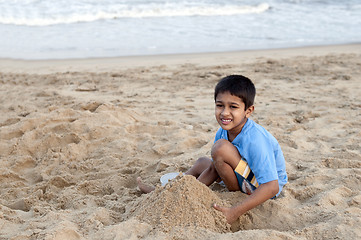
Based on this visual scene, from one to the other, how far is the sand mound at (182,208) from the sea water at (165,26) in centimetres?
614

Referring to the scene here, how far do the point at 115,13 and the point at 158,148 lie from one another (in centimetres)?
1042

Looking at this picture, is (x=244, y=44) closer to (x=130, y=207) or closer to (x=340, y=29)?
(x=340, y=29)

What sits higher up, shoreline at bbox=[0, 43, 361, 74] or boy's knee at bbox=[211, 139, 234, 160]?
shoreline at bbox=[0, 43, 361, 74]

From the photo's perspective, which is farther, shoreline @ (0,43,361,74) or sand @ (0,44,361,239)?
shoreline @ (0,43,361,74)

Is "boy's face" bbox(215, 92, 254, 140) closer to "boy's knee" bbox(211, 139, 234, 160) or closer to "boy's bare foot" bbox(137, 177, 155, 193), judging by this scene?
"boy's knee" bbox(211, 139, 234, 160)

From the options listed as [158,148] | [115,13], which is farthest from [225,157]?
[115,13]

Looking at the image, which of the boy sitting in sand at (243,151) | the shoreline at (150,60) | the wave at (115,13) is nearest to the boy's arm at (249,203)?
the boy sitting in sand at (243,151)

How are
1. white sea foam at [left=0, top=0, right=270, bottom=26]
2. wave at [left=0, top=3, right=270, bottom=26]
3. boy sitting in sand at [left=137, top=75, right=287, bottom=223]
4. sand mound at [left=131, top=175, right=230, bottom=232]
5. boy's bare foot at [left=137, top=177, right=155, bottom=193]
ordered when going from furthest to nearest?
white sea foam at [left=0, top=0, right=270, bottom=26], wave at [left=0, top=3, right=270, bottom=26], boy's bare foot at [left=137, top=177, right=155, bottom=193], boy sitting in sand at [left=137, top=75, right=287, bottom=223], sand mound at [left=131, top=175, right=230, bottom=232]

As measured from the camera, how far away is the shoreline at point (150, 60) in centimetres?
675

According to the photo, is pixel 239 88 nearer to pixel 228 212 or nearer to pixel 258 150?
pixel 258 150

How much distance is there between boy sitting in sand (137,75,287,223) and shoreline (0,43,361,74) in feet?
15.4

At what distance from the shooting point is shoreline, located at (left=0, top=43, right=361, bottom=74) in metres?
6.75

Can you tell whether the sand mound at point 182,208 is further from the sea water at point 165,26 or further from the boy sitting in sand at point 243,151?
the sea water at point 165,26

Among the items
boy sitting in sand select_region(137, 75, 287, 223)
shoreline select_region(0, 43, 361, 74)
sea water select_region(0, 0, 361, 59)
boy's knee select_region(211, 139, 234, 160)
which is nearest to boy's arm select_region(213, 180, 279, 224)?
boy sitting in sand select_region(137, 75, 287, 223)
